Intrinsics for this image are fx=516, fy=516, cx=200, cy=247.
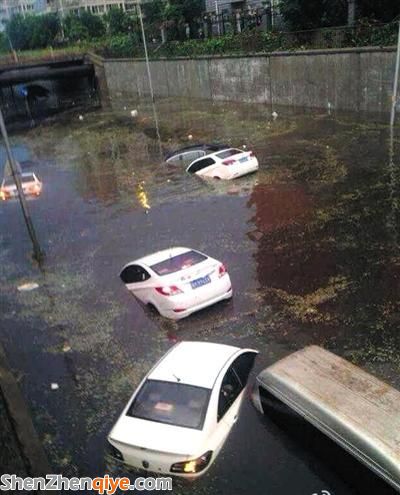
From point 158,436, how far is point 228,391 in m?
1.50

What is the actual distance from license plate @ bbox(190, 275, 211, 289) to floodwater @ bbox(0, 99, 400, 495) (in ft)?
2.90

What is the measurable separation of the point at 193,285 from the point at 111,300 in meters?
2.86

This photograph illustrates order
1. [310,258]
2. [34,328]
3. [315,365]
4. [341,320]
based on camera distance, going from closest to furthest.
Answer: [315,365], [341,320], [34,328], [310,258]

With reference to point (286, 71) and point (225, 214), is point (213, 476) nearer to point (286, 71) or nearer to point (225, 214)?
point (225, 214)

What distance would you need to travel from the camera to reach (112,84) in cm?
6378

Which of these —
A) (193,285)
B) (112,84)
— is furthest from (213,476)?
Result: (112,84)

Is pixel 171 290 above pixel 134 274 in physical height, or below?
above

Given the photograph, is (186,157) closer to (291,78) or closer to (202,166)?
(202,166)

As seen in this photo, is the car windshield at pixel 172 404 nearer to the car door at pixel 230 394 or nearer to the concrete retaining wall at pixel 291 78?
the car door at pixel 230 394

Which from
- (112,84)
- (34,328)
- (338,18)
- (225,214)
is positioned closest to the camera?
(34,328)

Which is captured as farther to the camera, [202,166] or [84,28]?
[84,28]

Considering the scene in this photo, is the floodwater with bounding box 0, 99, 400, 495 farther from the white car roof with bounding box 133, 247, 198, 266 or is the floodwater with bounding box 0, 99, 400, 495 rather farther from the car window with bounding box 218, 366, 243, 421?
the white car roof with bounding box 133, 247, 198, 266

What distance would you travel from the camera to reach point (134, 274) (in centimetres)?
1339

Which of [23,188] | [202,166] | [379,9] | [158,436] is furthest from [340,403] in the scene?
[379,9]
